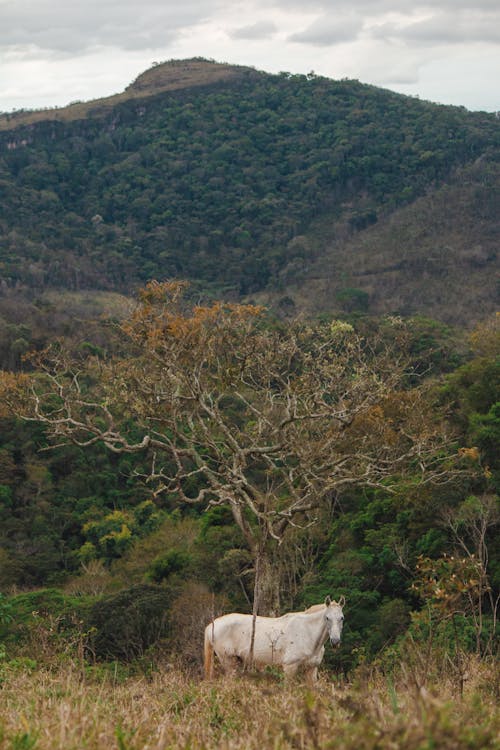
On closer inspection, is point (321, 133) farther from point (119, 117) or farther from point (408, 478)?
point (408, 478)

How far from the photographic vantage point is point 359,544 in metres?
19.8

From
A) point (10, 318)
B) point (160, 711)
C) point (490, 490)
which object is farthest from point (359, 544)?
point (10, 318)

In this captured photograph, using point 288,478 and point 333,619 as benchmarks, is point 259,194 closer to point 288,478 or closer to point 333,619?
point 288,478

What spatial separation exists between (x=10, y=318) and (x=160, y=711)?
50.2m

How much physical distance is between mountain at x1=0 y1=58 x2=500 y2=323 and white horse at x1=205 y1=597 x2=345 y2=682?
59.5 metres

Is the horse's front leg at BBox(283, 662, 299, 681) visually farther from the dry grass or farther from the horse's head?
the dry grass

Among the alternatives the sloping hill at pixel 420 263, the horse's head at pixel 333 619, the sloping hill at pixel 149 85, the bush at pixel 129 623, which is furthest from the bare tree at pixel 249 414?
the sloping hill at pixel 149 85

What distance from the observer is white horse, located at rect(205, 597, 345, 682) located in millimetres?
9148

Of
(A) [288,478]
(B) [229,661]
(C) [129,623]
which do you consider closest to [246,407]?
(C) [129,623]

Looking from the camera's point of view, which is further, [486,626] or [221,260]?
[221,260]

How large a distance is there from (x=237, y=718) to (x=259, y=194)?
101 metres

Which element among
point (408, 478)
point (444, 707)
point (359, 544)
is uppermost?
point (444, 707)

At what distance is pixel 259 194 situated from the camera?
103375mm

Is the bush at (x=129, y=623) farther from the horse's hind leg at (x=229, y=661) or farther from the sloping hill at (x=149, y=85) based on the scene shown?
the sloping hill at (x=149, y=85)
